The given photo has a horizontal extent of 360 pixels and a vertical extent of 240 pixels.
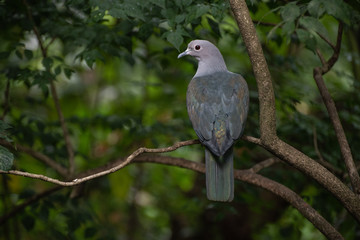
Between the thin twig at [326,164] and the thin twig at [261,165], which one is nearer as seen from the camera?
the thin twig at [261,165]

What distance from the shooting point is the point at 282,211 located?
4.61 metres

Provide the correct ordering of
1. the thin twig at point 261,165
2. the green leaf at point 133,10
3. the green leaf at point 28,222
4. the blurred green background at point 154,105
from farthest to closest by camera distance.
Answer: the green leaf at point 28,222
the thin twig at point 261,165
the blurred green background at point 154,105
the green leaf at point 133,10

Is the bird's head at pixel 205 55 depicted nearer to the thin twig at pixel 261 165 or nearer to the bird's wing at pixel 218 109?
the bird's wing at pixel 218 109

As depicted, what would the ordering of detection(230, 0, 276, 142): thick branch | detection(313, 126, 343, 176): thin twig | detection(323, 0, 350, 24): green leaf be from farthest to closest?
detection(313, 126, 343, 176): thin twig < detection(323, 0, 350, 24): green leaf < detection(230, 0, 276, 142): thick branch

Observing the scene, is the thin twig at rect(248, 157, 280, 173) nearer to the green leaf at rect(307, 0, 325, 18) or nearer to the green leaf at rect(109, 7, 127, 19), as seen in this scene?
the green leaf at rect(307, 0, 325, 18)

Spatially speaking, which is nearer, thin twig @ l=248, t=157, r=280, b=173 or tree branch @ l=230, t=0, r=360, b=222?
tree branch @ l=230, t=0, r=360, b=222

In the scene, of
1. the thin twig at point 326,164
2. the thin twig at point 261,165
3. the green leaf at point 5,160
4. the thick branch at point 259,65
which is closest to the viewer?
the green leaf at point 5,160

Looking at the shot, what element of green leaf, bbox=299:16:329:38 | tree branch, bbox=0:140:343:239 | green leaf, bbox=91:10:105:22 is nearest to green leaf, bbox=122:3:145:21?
green leaf, bbox=91:10:105:22

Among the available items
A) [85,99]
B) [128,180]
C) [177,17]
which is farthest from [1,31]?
[85,99]

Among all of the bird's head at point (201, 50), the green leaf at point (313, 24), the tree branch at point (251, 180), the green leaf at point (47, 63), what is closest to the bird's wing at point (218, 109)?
the tree branch at point (251, 180)

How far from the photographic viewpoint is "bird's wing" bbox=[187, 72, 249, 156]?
2197 mm

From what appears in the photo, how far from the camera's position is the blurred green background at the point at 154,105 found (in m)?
2.40

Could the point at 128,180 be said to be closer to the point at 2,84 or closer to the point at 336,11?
the point at 2,84

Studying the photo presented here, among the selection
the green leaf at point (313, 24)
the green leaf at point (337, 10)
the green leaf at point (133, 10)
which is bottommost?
the green leaf at point (133, 10)
